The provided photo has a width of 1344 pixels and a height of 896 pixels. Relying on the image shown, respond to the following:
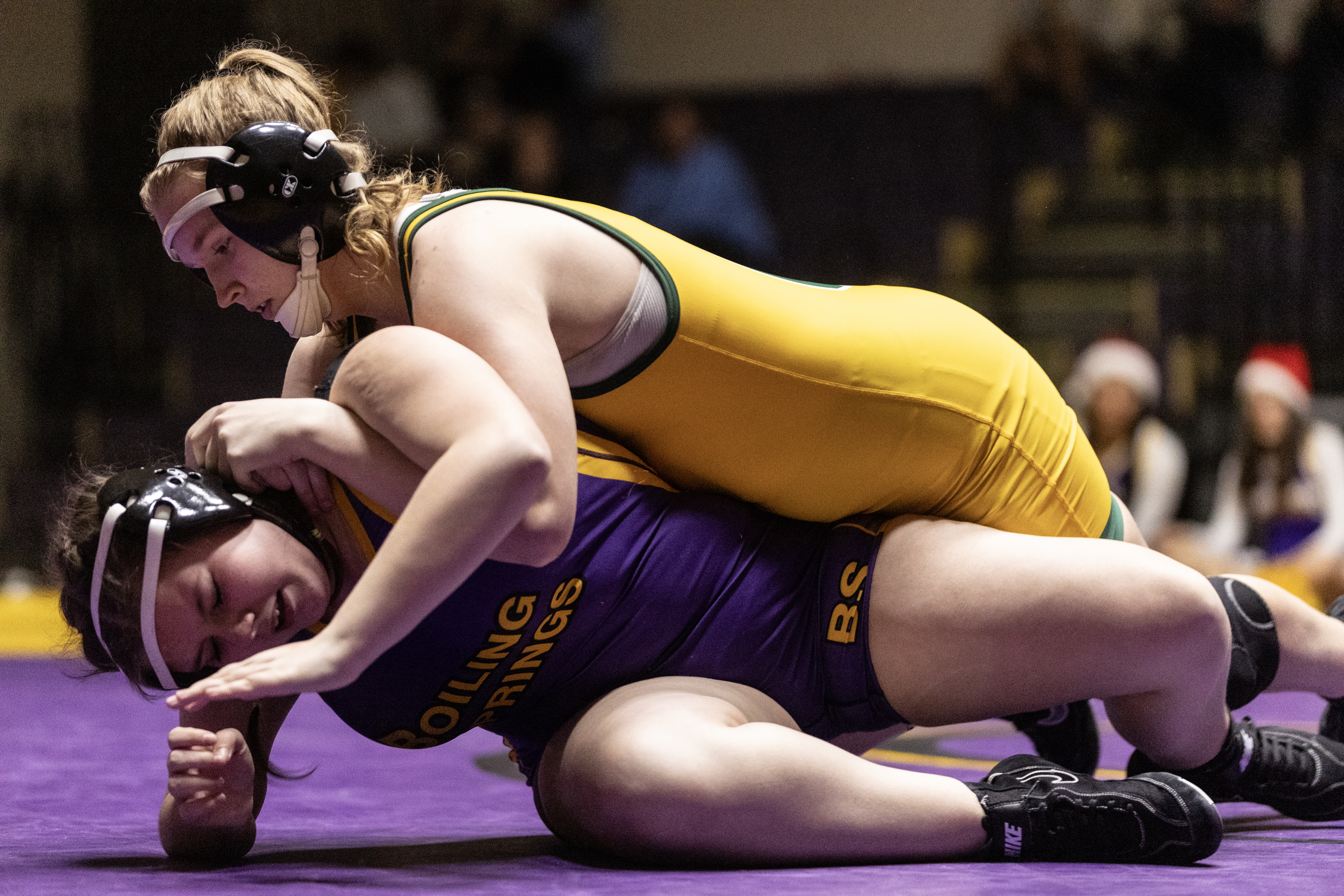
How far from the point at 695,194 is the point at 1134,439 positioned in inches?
97.9

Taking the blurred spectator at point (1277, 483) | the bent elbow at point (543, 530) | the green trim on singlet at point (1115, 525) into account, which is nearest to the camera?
the bent elbow at point (543, 530)

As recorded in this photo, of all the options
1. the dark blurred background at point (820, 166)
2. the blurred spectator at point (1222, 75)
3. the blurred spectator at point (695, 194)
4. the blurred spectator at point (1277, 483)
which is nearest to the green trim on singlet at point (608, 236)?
the blurred spectator at point (1277, 483)

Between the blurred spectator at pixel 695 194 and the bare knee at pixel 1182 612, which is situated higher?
the blurred spectator at pixel 695 194

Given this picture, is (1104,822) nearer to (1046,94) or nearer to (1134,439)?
(1134,439)

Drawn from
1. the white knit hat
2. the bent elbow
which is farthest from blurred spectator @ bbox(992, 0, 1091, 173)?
the bent elbow

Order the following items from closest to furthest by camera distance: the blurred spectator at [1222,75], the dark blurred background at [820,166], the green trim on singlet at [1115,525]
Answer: the green trim on singlet at [1115,525] → the dark blurred background at [820,166] → the blurred spectator at [1222,75]

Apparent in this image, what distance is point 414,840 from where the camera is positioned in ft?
6.13

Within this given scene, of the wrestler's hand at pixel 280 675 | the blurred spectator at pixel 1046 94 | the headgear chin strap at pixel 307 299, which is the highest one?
the blurred spectator at pixel 1046 94

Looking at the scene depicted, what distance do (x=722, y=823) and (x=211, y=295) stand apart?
6.45 meters

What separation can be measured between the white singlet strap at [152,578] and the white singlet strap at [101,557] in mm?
44

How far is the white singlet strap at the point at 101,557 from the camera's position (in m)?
1.65

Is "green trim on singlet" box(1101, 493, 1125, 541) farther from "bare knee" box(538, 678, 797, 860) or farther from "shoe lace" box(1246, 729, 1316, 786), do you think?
"bare knee" box(538, 678, 797, 860)

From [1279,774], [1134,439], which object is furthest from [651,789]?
[1134,439]

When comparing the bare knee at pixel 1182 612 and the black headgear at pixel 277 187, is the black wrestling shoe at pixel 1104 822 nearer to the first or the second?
the bare knee at pixel 1182 612
